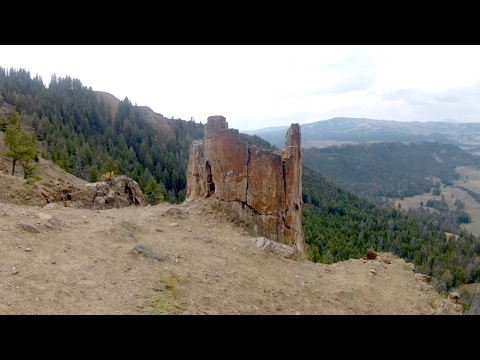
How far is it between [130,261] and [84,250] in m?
1.59

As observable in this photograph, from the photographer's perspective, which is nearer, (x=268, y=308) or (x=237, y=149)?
(x=268, y=308)

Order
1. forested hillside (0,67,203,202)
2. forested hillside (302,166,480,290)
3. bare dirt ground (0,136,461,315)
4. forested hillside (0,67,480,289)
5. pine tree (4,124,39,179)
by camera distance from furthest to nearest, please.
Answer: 1. forested hillside (0,67,203,202)
2. forested hillside (302,166,480,290)
3. forested hillside (0,67,480,289)
4. pine tree (4,124,39,179)
5. bare dirt ground (0,136,461,315)

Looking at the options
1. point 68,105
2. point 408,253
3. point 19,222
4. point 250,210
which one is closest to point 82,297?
point 19,222

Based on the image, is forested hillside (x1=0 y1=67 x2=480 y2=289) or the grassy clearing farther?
forested hillside (x1=0 y1=67 x2=480 y2=289)

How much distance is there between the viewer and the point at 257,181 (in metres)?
17.2

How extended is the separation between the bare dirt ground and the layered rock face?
176 centimetres

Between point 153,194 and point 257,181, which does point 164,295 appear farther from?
point 153,194

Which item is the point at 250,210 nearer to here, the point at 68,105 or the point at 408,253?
the point at 408,253

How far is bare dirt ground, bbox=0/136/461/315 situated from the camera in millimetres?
8250

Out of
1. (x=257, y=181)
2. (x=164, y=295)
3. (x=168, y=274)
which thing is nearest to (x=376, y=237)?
(x=257, y=181)

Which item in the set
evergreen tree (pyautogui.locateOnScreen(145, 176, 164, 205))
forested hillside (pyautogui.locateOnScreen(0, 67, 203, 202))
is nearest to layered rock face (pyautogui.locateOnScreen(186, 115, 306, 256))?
evergreen tree (pyautogui.locateOnScreen(145, 176, 164, 205))

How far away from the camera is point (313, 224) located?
79000 millimetres

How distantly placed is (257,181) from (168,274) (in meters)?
8.38

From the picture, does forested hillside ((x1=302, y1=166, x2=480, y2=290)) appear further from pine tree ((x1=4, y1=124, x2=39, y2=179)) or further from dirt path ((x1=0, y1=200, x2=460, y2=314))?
pine tree ((x1=4, y1=124, x2=39, y2=179))
